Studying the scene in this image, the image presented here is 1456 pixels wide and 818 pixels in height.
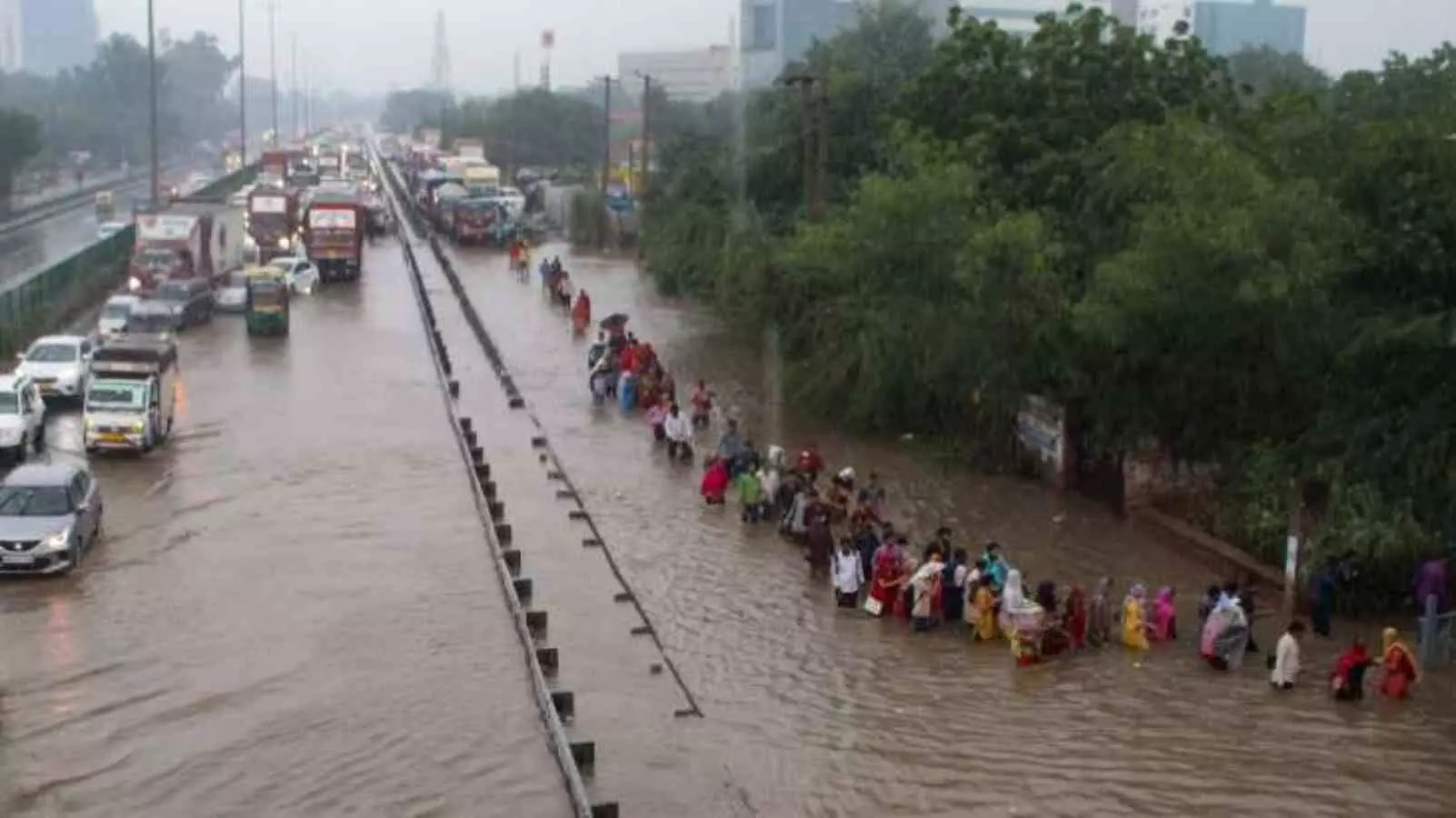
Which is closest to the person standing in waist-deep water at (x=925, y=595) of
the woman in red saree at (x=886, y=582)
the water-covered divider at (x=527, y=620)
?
the woman in red saree at (x=886, y=582)

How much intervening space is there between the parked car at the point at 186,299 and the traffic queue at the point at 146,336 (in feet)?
0.13

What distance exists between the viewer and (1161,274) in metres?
20.6

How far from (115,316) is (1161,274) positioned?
2453cm

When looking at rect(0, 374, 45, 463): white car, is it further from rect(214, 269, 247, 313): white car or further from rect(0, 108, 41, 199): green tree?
rect(0, 108, 41, 199): green tree

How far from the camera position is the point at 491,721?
13.9m

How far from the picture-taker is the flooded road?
12438 millimetres

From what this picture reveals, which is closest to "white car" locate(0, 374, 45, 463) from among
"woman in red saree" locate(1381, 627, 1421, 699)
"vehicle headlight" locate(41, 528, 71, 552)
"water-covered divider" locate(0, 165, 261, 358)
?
"vehicle headlight" locate(41, 528, 71, 552)

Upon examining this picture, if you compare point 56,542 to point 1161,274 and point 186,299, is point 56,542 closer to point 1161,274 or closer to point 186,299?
point 1161,274

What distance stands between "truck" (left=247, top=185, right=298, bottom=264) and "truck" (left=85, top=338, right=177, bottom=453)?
103 feet

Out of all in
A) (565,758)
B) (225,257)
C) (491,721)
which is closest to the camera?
(565,758)

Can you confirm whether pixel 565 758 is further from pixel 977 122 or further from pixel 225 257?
Answer: pixel 225 257

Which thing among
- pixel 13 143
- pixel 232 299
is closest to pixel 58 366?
pixel 232 299

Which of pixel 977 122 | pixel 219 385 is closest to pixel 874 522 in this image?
pixel 977 122

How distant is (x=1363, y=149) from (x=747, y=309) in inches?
612
